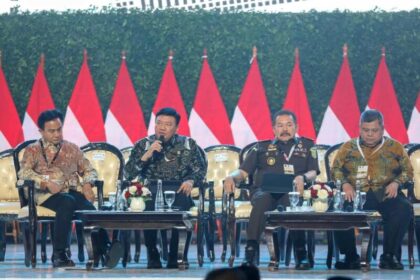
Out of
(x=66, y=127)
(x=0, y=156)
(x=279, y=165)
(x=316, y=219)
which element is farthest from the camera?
(x=66, y=127)

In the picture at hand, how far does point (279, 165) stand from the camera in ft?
32.3

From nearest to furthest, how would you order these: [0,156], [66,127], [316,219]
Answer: [316,219] → [0,156] → [66,127]

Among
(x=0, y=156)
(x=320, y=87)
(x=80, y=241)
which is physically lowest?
(x=80, y=241)

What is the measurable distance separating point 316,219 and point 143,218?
1.24 meters

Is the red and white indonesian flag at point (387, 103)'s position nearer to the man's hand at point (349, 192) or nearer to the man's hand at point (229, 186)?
the man's hand at point (349, 192)

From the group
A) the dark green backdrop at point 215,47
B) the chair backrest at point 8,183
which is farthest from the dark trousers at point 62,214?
the dark green backdrop at point 215,47

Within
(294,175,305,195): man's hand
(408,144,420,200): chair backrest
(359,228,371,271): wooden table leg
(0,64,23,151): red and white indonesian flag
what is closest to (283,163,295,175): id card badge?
(294,175,305,195): man's hand

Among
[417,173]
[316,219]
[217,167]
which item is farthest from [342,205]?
[217,167]

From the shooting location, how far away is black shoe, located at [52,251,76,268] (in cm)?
941

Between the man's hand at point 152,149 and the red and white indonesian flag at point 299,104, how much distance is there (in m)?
3.27

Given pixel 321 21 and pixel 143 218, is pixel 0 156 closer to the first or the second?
pixel 143 218

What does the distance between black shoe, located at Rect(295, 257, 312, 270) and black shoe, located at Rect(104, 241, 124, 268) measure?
4.30 ft

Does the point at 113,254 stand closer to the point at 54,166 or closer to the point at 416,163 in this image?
the point at 54,166

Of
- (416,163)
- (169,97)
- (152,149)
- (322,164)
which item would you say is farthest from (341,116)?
(152,149)
